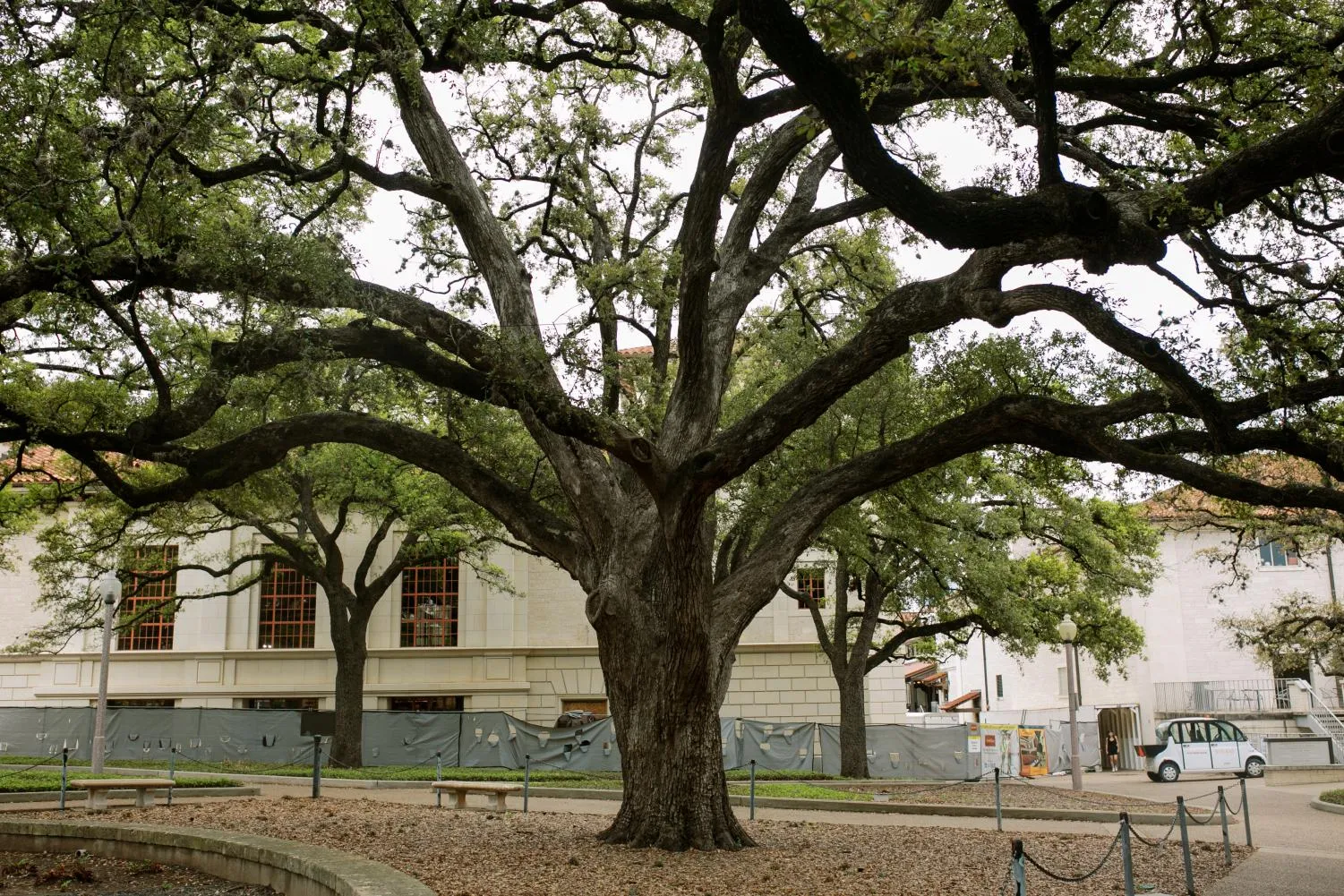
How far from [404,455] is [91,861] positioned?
5241 mm

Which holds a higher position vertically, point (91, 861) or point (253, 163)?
point (253, 163)

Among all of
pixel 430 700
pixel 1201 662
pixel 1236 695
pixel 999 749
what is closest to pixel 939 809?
pixel 999 749

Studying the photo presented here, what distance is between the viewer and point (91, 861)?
37.7 feet

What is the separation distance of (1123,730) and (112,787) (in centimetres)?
3642

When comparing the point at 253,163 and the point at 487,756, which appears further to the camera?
the point at 487,756

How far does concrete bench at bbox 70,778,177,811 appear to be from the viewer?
16.1 metres

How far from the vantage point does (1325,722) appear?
38.3 metres

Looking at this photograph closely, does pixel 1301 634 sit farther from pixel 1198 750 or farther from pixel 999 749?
pixel 999 749

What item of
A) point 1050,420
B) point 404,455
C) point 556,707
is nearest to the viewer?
point 1050,420

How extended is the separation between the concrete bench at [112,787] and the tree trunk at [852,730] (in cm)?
1710

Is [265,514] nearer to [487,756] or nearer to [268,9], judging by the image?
[487,756]

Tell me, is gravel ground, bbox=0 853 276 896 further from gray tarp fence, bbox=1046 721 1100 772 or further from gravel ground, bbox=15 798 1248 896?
gray tarp fence, bbox=1046 721 1100 772

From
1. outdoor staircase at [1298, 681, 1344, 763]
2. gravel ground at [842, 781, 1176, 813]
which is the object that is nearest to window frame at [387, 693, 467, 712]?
gravel ground at [842, 781, 1176, 813]

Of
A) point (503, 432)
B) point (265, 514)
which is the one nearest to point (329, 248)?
point (503, 432)
